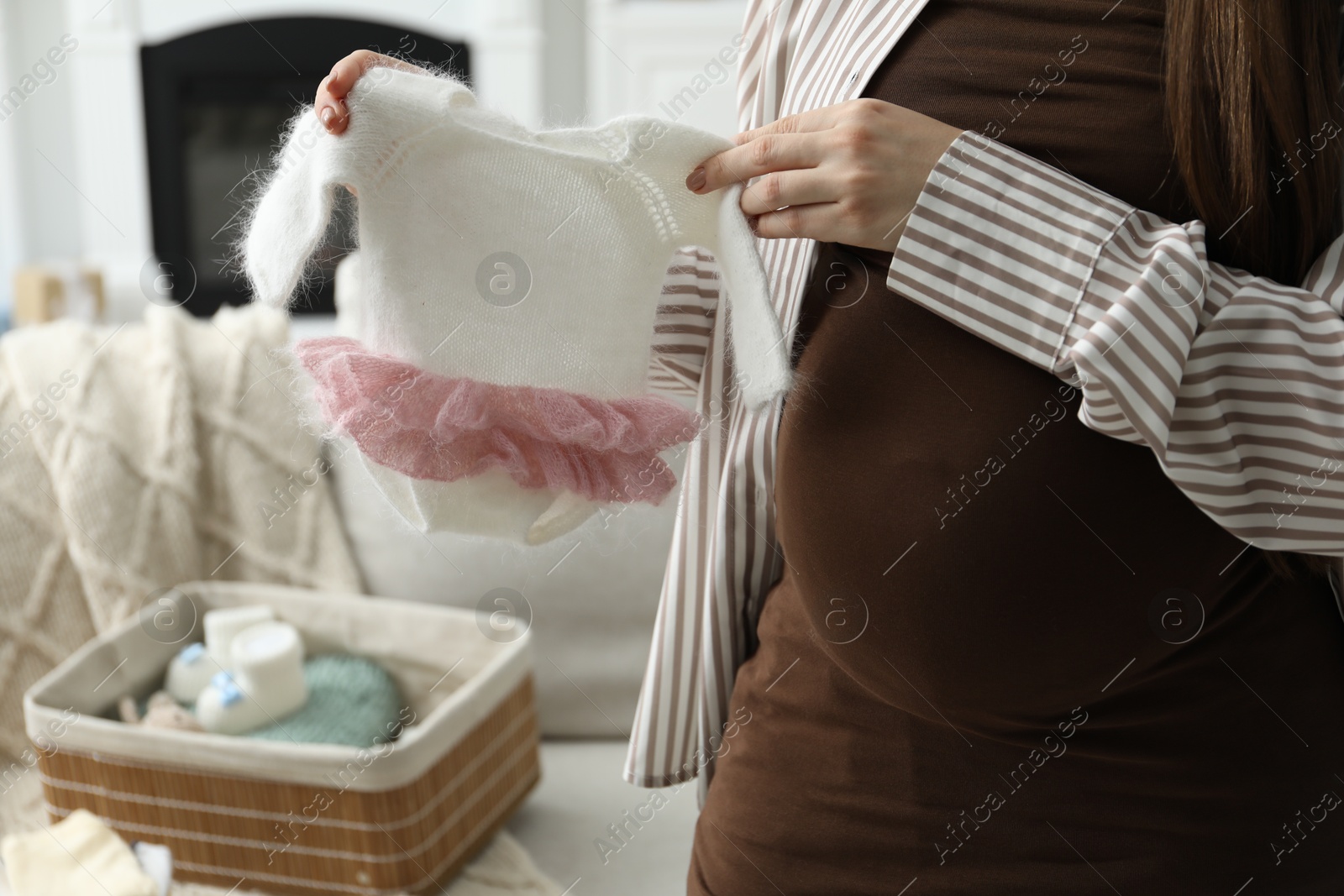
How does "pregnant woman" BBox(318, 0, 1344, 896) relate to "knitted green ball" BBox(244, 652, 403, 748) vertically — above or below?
above

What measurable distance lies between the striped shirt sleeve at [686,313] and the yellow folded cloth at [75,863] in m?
0.67

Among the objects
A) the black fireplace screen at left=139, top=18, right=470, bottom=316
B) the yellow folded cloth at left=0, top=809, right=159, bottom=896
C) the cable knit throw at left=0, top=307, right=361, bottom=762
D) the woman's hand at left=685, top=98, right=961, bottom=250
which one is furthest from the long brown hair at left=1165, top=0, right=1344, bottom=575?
the black fireplace screen at left=139, top=18, right=470, bottom=316

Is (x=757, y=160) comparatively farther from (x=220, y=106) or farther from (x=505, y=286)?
(x=220, y=106)

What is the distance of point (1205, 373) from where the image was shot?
0.51m

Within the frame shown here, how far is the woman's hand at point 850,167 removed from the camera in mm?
513

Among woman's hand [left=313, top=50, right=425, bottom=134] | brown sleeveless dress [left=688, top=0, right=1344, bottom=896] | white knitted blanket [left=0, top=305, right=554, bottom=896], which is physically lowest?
white knitted blanket [left=0, top=305, right=554, bottom=896]

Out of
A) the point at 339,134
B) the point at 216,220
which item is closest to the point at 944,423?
the point at 339,134

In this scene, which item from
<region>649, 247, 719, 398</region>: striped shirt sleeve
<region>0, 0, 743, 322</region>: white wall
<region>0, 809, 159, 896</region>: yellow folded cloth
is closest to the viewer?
<region>649, 247, 719, 398</region>: striped shirt sleeve

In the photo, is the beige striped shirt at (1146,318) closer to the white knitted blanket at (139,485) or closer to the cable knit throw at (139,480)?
the white knitted blanket at (139,485)

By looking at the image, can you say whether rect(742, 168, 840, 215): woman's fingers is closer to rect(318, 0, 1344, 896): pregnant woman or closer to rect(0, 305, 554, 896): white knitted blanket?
rect(318, 0, 1344, 896): pregnant woman

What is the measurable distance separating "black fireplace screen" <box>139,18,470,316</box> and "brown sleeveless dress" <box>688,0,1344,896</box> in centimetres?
308

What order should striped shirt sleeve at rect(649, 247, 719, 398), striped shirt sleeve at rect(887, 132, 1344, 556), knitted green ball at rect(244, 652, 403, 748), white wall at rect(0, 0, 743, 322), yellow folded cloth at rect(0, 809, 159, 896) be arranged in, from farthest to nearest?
white wall at rect(0, 0, 743, 322), knitted green ball at rect(244, 652, 403, 748), yellow folded cloth at rect(0, 809, 159, 896), striped shirt sleeve at rect(649, 247, 719, 398), striped shirt sleeve at rect(887, 132, 1344, 556)

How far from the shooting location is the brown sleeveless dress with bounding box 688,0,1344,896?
0.55 m

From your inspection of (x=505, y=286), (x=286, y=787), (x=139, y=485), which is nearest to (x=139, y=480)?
(x=139, y=485)
